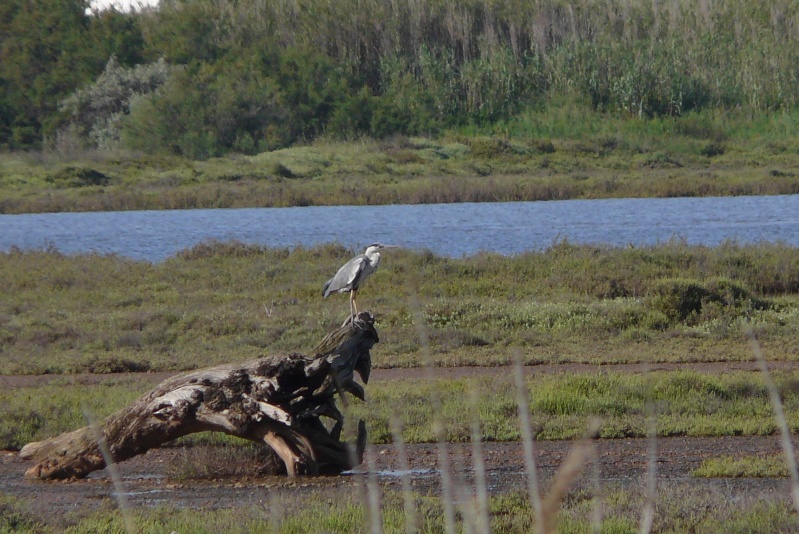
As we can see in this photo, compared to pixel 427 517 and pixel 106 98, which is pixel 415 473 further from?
pixel 106 98

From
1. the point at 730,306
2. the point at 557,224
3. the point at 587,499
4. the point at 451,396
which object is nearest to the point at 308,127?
the point at 557,224

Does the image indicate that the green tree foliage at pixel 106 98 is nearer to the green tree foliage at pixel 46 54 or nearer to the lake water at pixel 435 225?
the green tree foliage at pixel 46 54

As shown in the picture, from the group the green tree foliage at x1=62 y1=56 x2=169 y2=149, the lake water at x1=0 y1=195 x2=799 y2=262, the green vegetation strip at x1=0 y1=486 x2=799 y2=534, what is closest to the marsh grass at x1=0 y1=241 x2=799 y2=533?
the green vegetation strip at x1=0 y1=486 x2=799 y2=534

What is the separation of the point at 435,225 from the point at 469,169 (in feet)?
44.5

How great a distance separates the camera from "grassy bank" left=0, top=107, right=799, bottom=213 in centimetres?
3856

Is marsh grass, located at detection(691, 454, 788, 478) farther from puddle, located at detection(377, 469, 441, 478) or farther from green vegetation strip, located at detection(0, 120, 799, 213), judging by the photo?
green vegetation strip, located at detection(0, 120, 799, 213)

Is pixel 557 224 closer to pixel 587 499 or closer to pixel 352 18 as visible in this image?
pixel 587 499

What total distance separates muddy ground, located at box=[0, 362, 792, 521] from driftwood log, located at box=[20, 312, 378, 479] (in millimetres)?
178

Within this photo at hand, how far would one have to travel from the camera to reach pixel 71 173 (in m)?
41.8

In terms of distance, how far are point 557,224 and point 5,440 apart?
76.5ft

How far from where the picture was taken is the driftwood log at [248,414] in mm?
7566

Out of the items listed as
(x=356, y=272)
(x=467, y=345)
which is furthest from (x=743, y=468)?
(x=467, y=345)

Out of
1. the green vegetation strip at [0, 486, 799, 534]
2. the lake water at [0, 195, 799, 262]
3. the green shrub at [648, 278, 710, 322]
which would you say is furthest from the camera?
the lake water at [0, 195, 799, 262]

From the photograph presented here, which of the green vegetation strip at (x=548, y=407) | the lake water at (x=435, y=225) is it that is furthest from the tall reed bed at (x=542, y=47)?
the green vegetation strip at (x=548, y=407)
